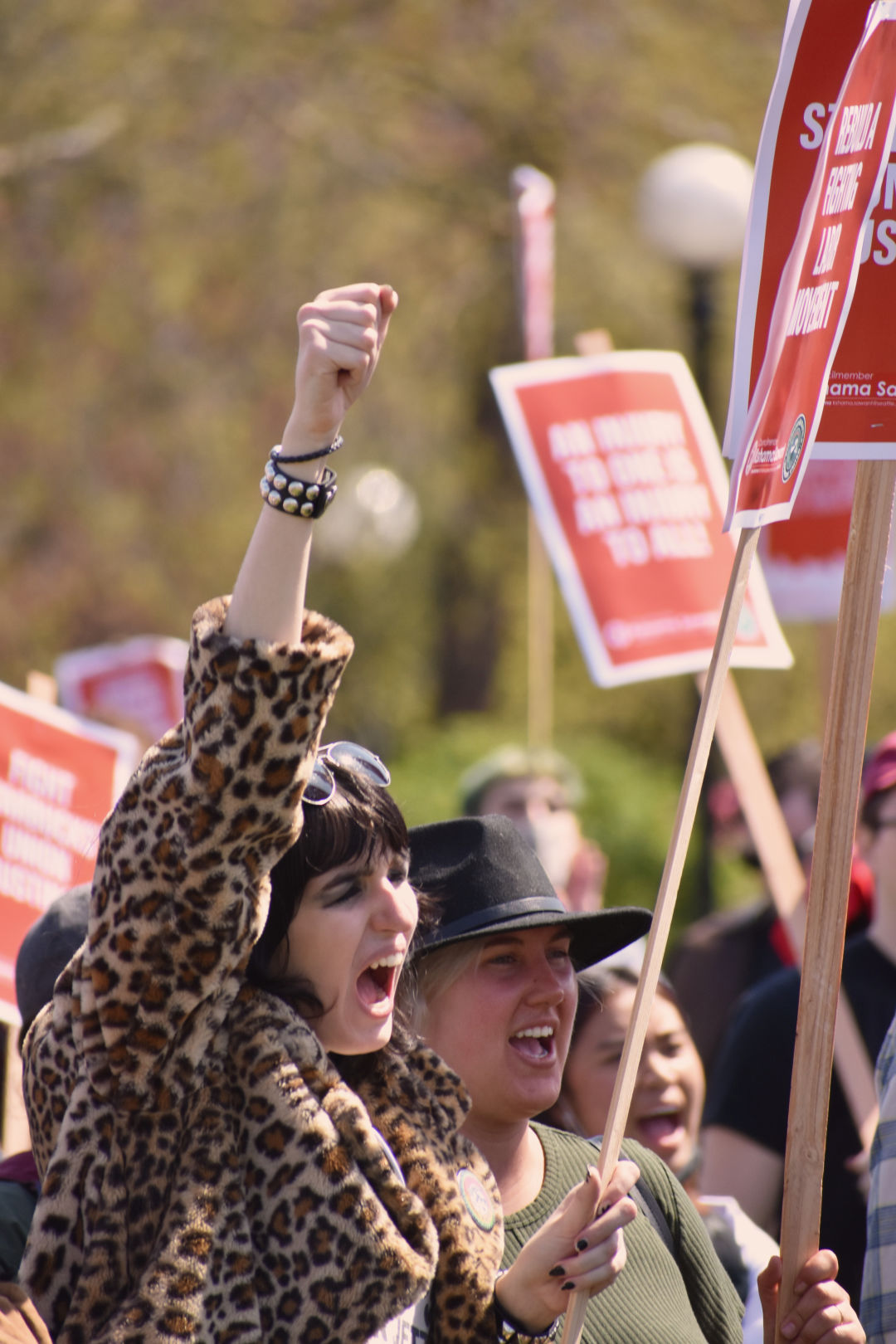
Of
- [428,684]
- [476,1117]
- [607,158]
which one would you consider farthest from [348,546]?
[476,1117]

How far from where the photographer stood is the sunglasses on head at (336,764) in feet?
7.23

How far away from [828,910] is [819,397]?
626 millimetres

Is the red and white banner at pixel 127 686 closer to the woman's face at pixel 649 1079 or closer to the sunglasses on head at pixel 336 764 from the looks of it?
the woman's face at pixel 649 1079

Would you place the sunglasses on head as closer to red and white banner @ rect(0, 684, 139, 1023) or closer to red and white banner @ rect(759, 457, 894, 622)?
red and white banner @ rect(0, 684, 139, 1023)

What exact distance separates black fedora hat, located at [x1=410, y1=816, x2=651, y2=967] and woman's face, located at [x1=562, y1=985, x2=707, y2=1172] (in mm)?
466

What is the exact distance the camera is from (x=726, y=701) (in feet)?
12.7

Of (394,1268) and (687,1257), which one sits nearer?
(394,1268)

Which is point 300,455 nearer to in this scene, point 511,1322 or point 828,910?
point 828,910

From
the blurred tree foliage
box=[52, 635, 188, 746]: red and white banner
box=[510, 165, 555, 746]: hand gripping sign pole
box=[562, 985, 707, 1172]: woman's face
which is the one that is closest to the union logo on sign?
box=[562, 985, 707, 1172]: woman's face

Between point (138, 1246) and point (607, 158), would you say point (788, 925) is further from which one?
point (607, 158)

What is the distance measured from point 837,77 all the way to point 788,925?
2.01 meters

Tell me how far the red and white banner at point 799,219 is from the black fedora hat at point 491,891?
0.75 metres

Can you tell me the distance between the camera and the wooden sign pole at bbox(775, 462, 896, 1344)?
2.27m

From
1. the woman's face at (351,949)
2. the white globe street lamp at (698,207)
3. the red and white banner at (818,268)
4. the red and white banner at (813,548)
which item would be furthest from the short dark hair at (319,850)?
the white globe street lamp at (698,207)
